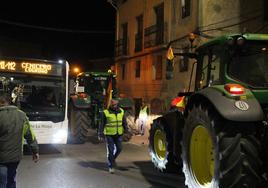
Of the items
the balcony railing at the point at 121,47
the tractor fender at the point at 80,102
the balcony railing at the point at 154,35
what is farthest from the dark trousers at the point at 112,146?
the balcony railing at the point at 121,47

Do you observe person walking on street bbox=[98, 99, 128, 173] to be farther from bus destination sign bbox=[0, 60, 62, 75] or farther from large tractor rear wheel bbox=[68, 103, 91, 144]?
large tractor rear wheel bbox=[68, 103, 91, 144]

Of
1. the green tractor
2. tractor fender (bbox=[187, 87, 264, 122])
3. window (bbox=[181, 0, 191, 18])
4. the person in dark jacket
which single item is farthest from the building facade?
the person in dark jacket

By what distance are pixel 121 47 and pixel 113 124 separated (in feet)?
84.2

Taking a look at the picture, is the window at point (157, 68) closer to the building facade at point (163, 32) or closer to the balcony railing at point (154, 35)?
the building facade at point (163, 32)

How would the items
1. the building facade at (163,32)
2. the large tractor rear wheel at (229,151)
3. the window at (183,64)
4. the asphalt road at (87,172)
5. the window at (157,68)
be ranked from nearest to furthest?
the large tractor rear wheel at (229,151) < the asphalt road at (87,172) < the building facade at (163,32) < the window at (183,64) < the window at (157,68)

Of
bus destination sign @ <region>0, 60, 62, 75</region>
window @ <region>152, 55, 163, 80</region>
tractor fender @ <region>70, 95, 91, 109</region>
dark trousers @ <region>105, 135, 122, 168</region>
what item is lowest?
dark trousers @ <region>105, 135, 122, 168</region>

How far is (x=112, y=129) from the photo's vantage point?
11.3 m

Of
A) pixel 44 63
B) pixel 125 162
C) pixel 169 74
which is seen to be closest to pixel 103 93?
pixel 44 63

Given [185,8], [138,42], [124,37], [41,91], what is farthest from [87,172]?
[124,37]

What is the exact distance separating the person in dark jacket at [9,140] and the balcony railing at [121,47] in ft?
93.7

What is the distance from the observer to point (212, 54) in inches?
325

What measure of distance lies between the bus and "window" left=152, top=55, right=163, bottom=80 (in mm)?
14699

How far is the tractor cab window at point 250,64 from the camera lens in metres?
7.45

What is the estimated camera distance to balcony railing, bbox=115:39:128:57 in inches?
1405
